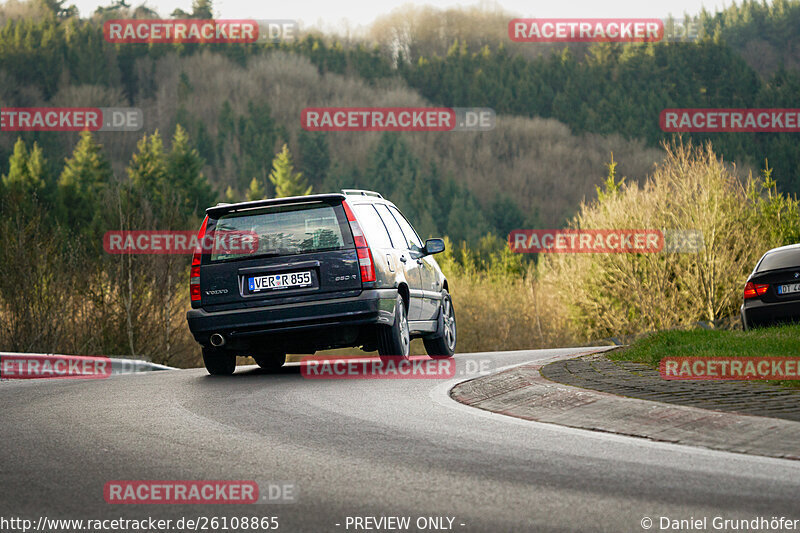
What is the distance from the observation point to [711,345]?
1103 cm

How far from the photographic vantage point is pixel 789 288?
1448cm

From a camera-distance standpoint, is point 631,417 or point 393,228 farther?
point 393,228

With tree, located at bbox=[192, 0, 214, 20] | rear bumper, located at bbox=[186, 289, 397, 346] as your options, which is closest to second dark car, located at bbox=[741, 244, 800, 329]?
rear bumper, located at bbox=[186, 289, 397, 346]

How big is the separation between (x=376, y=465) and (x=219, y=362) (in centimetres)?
661

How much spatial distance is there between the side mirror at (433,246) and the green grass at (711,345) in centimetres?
248

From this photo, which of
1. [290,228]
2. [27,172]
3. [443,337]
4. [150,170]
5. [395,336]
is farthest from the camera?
[150,170]

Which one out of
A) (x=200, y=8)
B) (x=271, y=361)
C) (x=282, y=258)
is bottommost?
(x=271, y=361)

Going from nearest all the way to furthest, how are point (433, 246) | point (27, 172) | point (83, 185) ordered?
point (433, 246) → point (27, 172) → point (83, 185)

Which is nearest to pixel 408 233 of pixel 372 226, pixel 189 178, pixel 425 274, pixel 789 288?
pixel 425 274

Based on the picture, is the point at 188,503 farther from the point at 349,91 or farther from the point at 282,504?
the point at 349,91

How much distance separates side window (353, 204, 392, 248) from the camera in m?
11.5

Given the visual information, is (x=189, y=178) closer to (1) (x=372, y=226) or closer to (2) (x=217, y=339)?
(1) (x=372, y=226)

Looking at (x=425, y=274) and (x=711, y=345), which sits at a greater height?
(x=425, y=274)

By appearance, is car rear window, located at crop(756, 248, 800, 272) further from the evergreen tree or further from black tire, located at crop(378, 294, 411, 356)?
the evergreen tree
